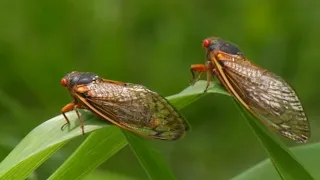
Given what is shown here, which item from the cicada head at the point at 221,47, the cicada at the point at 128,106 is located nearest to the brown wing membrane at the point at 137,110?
the cicada at the point at 128,106

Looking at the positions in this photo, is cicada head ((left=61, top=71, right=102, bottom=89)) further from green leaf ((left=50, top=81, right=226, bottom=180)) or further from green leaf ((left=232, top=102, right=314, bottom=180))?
green leaf ((left=232, top=102, right=314, bottom=180))

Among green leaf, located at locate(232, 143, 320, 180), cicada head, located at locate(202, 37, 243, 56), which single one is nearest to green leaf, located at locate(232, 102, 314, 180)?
green leaf, located at locate(232, 143, 320, 180)

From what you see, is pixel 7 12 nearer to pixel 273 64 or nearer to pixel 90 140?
pixel 273 64

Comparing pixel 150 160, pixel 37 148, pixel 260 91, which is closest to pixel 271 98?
pixel 260 91

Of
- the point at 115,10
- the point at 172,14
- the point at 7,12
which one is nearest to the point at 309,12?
the point at 172,14

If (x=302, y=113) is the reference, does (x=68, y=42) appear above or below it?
below

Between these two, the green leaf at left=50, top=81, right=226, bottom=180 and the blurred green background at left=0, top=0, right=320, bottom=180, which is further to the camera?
the blurred green background at left=0, top=0, right=320, bottom=180
